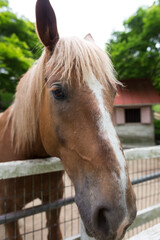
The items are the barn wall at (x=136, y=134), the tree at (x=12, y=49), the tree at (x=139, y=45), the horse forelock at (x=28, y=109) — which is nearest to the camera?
the horse forelock at (x=28, y=109)

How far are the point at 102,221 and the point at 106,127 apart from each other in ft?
1.54

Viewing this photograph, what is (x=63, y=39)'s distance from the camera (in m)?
1.29

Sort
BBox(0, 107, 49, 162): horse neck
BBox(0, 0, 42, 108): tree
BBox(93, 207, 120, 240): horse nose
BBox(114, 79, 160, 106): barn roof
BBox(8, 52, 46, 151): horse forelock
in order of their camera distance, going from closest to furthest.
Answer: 1. BBox(93, 207, 120, 240): horse nose
2. BBox(8, 52, 46, 151): horse forelock
3. BBox(0, 107, 49, 162): horse neck
4. BBox(0, 0, 42, 108): tree
5. BBox(114, 79, 160, 106): barn roof

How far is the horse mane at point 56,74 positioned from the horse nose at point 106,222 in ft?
2.36

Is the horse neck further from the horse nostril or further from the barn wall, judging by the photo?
the barn wall

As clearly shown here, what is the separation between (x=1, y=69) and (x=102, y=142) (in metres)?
6.89

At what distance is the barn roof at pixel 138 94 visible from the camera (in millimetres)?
11250

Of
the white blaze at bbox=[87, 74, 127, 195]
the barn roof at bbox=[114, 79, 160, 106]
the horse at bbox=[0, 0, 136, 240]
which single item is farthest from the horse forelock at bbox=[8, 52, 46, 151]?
the barn roof at bbox=[114, 79, 160, 106]

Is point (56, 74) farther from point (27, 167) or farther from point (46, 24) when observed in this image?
point (27, 167)

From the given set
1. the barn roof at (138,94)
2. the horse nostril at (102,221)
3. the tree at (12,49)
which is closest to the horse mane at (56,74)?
the horse nostril at (102,221)

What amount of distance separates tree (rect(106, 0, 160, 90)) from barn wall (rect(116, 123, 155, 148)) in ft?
11.4

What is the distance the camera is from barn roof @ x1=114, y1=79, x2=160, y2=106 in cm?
1125

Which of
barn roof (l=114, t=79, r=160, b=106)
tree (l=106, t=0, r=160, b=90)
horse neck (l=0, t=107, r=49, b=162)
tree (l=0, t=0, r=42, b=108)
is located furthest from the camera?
barn roof (l=114, t=79, r=160, b=106)

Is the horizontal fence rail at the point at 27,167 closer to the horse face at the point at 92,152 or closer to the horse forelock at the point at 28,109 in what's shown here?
the horse face at the point at 92,152
